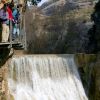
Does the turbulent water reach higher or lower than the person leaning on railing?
lower

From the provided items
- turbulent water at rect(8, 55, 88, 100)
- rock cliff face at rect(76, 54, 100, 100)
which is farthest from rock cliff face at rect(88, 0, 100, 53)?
turbulent water at rect(8, 55, 88, 100)

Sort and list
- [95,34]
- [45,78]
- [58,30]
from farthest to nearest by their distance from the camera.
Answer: [58,30] → [95,34] → [45,78]

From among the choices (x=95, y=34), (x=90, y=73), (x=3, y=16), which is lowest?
(x=95, y=34)

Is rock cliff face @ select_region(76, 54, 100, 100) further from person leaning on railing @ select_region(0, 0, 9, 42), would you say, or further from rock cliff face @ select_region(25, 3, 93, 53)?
rock cliff face @ select_region(25, 3, 93, 53)

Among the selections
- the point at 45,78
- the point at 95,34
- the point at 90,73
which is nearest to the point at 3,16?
the point at 45,78

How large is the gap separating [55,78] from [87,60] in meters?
2.45

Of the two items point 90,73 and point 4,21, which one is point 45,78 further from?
point 4,21

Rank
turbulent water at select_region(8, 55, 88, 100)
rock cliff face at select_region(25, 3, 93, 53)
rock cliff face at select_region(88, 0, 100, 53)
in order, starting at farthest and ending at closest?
rock cliff face at select_region(25, 3, 93, 53), rock cliff face at select_region(88, 0, 100, 53), turbulent water at select_region(8, 55, 88, 100)

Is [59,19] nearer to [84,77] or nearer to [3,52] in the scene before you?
[84,77]

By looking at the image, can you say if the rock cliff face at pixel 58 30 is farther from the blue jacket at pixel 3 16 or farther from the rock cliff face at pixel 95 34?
the blue jacket at pixel 3 16

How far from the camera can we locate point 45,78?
23625 millimetres

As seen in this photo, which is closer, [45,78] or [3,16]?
[3,16]

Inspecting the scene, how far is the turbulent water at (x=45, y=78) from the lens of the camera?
22.3m

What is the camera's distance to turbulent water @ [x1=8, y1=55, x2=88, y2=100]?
22344mm
